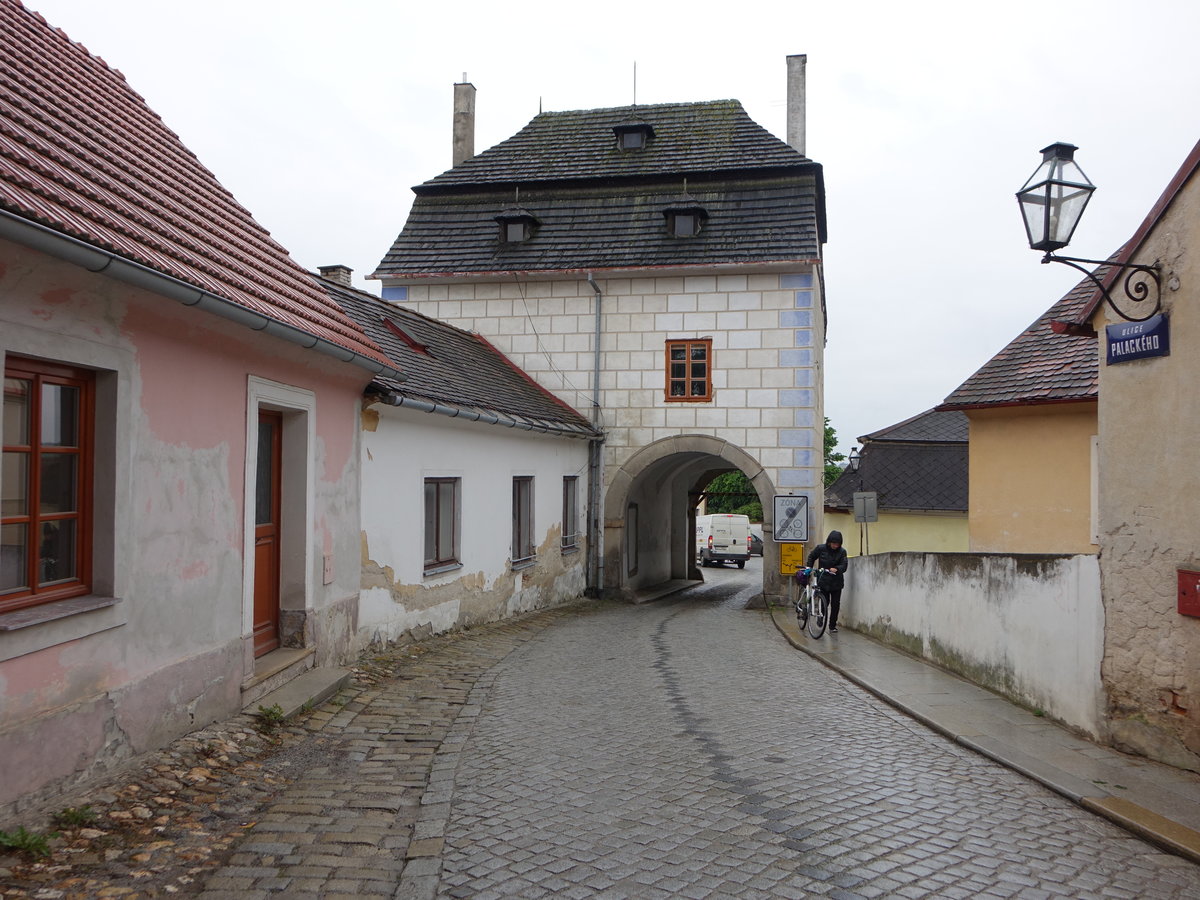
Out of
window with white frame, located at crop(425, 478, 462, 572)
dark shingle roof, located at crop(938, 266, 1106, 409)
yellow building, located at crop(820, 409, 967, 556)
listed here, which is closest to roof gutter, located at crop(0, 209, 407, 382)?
window with white frame, located at crop(425, 478, 462, 572)

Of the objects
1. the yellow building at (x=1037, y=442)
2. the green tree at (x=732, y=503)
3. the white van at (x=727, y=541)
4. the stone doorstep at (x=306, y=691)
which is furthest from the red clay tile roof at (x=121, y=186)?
the green tree at (x=732, y=503)

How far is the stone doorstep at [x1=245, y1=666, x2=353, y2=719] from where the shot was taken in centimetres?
770

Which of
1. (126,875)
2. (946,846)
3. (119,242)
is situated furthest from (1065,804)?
(119,242)

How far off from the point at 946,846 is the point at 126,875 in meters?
3.96

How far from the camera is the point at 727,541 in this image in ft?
136

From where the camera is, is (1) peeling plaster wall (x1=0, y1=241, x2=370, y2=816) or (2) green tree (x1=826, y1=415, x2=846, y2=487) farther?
(2) green tree (x1=826, y1=415, x2=846, y2=487)

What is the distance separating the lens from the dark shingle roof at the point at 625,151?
21469mm

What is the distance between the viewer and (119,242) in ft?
19.4

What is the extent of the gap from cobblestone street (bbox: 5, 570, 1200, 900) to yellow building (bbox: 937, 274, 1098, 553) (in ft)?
19.0

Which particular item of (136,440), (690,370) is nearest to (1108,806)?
(136,440)

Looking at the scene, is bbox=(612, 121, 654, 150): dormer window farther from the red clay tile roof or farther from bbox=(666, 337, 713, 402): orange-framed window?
the red clay tile roof

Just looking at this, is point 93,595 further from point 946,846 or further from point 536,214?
point 536,214

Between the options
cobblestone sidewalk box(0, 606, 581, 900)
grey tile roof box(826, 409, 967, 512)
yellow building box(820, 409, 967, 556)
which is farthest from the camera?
grey tile roof box(826, 409, 967, 512)

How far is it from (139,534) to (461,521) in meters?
7.61
